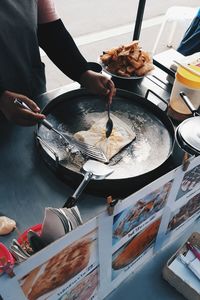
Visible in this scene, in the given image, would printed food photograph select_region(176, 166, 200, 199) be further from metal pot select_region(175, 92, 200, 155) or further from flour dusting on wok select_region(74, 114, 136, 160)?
flour dusting on wok select_region(74, 114, 136, 160)

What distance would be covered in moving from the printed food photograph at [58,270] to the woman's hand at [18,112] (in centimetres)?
49

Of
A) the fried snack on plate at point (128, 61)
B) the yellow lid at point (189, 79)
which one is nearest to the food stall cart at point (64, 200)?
the yellow lid at point (189, 79)

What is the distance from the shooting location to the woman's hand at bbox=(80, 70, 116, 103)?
3.58ft

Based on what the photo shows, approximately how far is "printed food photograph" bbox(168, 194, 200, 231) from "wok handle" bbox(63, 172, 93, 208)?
243mm

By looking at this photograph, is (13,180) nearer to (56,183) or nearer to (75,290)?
(56,183)

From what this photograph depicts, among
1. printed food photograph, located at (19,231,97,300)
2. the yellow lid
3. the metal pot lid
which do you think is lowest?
printed food photograph, located at (19,231,97,300)

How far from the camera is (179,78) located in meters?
1.03

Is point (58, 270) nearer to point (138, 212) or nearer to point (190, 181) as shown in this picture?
point (138, 212)

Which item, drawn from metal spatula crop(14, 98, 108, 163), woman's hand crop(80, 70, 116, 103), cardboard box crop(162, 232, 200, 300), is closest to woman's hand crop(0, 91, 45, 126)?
metal spatula crop(14, 98, 108, 163)

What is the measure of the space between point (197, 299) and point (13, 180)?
589 mm

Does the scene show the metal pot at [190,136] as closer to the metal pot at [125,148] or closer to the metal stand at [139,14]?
the metal pot at [125,148]

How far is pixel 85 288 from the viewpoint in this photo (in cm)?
60

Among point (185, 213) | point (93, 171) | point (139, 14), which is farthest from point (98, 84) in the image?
point (139, 14)

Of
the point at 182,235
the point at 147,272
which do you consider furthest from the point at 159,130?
the point at 147,272
